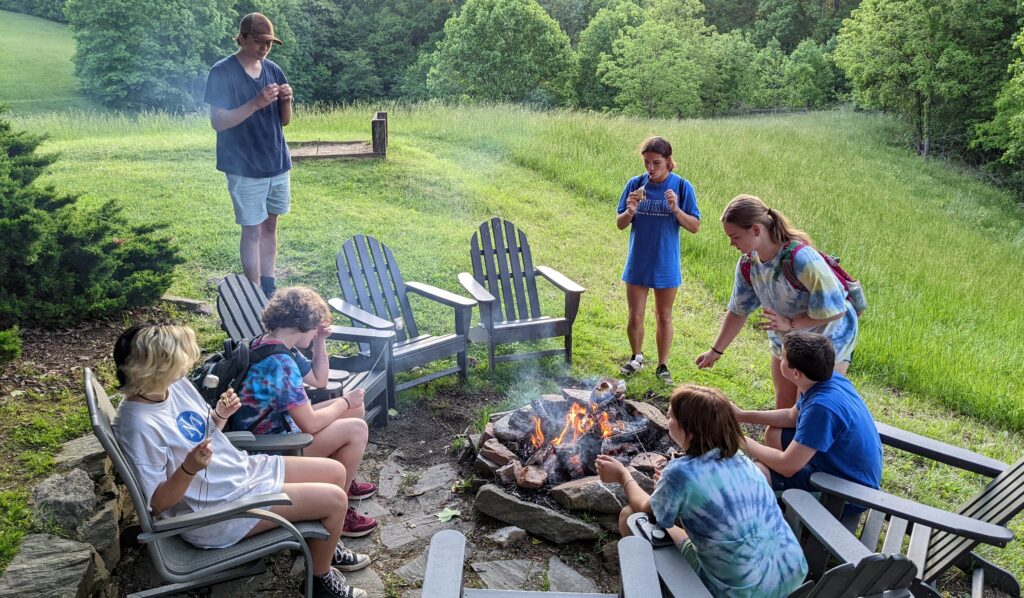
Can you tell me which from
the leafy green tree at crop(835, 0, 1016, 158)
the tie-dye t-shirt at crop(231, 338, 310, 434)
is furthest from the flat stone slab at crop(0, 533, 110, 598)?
the leafy green tree at crop(835, 0, 1016, 158)

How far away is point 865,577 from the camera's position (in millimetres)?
2086

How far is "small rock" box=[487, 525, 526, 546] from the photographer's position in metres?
3.45

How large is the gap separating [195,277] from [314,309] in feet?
12.4

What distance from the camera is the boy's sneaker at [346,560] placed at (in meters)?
3.17

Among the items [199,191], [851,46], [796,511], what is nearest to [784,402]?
[796,511]

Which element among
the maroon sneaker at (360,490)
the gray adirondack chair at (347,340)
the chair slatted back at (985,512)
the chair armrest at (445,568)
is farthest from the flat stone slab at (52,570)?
the chair slatted back at (985,512)

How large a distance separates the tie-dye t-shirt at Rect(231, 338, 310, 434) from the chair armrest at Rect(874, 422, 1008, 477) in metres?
2.72

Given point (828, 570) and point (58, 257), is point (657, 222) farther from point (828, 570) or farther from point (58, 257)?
point (58, 257)

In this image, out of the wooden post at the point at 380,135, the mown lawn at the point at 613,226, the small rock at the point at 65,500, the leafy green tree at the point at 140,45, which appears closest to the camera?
the small rock at the point at 65,500

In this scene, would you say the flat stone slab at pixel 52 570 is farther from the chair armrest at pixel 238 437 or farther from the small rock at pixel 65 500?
the chair armrest at pixel 238 437

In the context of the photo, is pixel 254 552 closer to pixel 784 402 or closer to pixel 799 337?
pixel 799 337

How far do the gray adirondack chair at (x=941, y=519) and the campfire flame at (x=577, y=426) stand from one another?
132 centimetres

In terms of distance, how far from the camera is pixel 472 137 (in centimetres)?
Answer: 1352

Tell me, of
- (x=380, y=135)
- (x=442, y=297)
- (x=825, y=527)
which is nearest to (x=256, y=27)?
(x=442, y=297)
